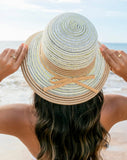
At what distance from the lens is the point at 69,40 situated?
1346mm

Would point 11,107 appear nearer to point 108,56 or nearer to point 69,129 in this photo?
point 69,129

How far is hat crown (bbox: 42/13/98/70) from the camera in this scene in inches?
53.2

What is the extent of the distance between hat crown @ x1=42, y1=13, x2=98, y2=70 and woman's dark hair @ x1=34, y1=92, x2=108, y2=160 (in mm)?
340

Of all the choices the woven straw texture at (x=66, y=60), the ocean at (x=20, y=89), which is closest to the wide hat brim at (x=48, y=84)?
the woven straw texture at (x=66, y=60)

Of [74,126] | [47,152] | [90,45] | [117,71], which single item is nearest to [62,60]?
[90,45]

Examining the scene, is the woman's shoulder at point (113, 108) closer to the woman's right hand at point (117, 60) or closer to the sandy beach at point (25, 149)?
the woman's right hand at point (117, 60)

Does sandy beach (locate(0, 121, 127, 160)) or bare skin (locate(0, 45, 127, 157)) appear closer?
bare skin (locate(0, 45, 127, 157))

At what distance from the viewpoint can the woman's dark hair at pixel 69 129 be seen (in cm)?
160

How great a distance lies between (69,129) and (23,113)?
36 cm

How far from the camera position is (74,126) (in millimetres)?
1658

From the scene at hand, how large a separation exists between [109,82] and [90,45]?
734 cm

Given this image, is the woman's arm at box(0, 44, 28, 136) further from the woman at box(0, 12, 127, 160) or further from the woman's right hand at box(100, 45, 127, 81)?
the woman's right hand at box(100, 45, 127, 81)

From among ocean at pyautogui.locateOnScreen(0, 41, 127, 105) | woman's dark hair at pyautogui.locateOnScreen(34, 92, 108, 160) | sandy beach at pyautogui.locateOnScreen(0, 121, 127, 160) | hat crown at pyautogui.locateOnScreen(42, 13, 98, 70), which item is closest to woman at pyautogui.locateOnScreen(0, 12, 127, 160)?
woman's dark hair at pyautogui.locateOnScreen(34, 92, 108, 160)

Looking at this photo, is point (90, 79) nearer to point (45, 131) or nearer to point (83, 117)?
point (83, 117)
